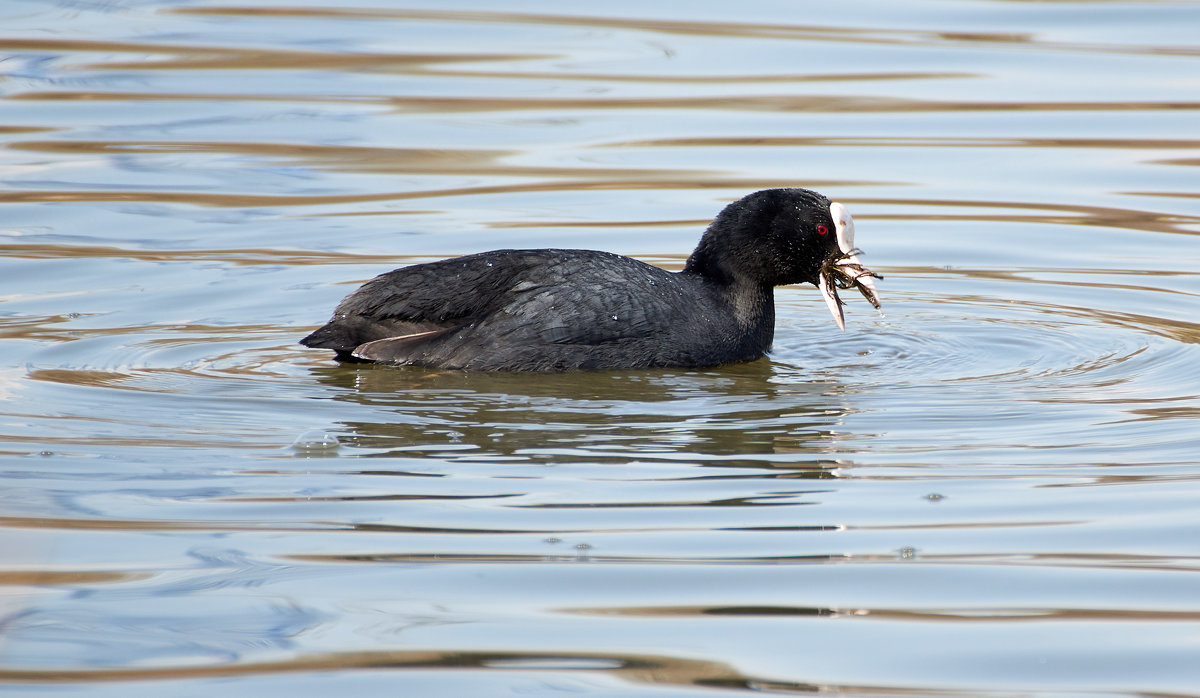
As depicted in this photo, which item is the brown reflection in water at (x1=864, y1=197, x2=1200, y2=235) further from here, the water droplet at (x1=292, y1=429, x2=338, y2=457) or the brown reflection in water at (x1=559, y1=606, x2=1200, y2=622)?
the brown reflection in water at (x1=559, y1=606, x2=1200, y2=622)

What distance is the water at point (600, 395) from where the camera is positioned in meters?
4.32

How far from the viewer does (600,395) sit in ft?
23.5

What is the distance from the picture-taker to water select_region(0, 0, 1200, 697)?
4.32 m

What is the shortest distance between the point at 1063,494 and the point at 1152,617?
3.77 feet

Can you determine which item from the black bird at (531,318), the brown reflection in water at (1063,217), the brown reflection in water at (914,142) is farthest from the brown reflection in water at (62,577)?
the brown reflection in water at (914,142)

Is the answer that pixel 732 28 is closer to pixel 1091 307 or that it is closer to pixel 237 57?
pixel 237 57

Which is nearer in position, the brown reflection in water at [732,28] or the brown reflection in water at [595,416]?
the brown reflection in water at [595,416]

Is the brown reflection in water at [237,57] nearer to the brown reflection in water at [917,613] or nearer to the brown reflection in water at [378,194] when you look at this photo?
the brown reflection in water at [378,194]

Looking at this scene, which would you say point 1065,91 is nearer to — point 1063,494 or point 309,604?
point 1063,494

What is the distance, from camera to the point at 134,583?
4.63 m

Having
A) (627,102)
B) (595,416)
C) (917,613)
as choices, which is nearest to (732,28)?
(627,102)

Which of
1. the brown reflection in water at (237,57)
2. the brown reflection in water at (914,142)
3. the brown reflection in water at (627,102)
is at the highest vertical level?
the brown reflection in water at (237,57)

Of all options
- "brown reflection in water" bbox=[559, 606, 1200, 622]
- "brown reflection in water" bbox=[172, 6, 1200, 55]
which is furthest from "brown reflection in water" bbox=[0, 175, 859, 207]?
"brown reflection in water" bbox=[559, 606, 1200, 622]

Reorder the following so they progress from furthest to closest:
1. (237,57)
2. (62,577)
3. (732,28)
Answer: (732,28) → (237,57) → (62,577)
